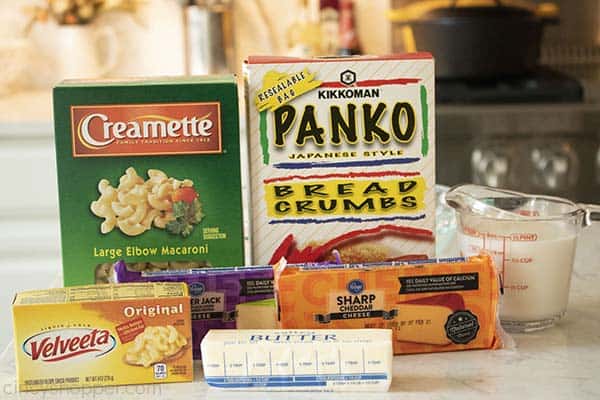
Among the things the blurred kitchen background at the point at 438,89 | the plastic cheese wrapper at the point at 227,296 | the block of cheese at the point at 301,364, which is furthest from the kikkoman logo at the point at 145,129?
the blurred kitchen background at the point at 438,89

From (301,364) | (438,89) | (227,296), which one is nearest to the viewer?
(301,364)

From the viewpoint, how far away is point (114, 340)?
1.03 meters

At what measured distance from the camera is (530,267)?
1.15 m

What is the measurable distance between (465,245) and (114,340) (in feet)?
1.35

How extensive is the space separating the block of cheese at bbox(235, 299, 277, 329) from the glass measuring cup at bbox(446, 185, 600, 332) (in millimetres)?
239

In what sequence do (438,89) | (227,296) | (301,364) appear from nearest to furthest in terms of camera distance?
(301,364) → (227,296) → (438,89)

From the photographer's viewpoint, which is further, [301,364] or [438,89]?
[438,89]

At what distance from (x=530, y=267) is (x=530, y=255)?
1cm

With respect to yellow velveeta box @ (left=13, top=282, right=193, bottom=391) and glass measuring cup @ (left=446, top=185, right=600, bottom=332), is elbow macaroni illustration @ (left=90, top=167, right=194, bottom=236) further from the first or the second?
glass measuring cup @ (left=446, top=185, right=600, bottom=332)

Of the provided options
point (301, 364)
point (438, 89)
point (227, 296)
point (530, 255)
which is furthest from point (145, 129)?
point (438, 89)

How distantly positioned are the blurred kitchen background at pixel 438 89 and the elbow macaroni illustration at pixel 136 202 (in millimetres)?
1483

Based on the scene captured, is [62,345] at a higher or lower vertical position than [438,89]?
lower

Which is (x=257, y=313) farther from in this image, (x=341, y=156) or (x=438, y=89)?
(x=438, y=89)

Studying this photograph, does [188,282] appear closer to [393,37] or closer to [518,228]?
[518,228]
